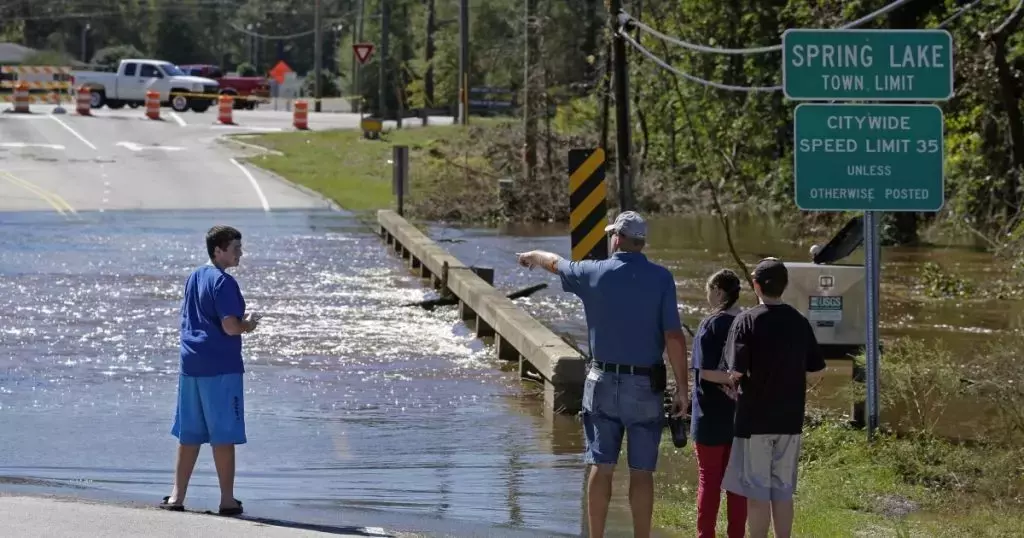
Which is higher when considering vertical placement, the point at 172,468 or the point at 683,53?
the point at 683,53

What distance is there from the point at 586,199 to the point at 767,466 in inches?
199

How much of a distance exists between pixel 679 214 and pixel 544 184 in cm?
273

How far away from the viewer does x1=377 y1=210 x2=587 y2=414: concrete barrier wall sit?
11672 mm

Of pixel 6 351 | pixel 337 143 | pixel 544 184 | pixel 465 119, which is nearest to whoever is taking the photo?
pixel 6 351

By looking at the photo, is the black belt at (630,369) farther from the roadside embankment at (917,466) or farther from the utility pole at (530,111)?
the utility pole at (530,111)

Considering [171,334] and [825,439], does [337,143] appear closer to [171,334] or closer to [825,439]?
[171,334]

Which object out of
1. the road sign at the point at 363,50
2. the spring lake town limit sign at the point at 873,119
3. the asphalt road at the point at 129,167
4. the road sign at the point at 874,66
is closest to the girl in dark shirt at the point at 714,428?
the spring lake town limit sign at the point at 873,119

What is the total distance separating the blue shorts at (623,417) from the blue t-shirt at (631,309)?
0.10 meters

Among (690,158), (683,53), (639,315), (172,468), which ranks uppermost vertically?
(683,53)

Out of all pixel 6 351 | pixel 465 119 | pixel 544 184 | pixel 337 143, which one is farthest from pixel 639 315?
pixel 465 119

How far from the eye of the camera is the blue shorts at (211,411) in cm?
834

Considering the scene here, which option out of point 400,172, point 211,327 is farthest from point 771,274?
point 400,172

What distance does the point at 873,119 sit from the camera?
1020 centimetres

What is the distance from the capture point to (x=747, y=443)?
23.8 feet
